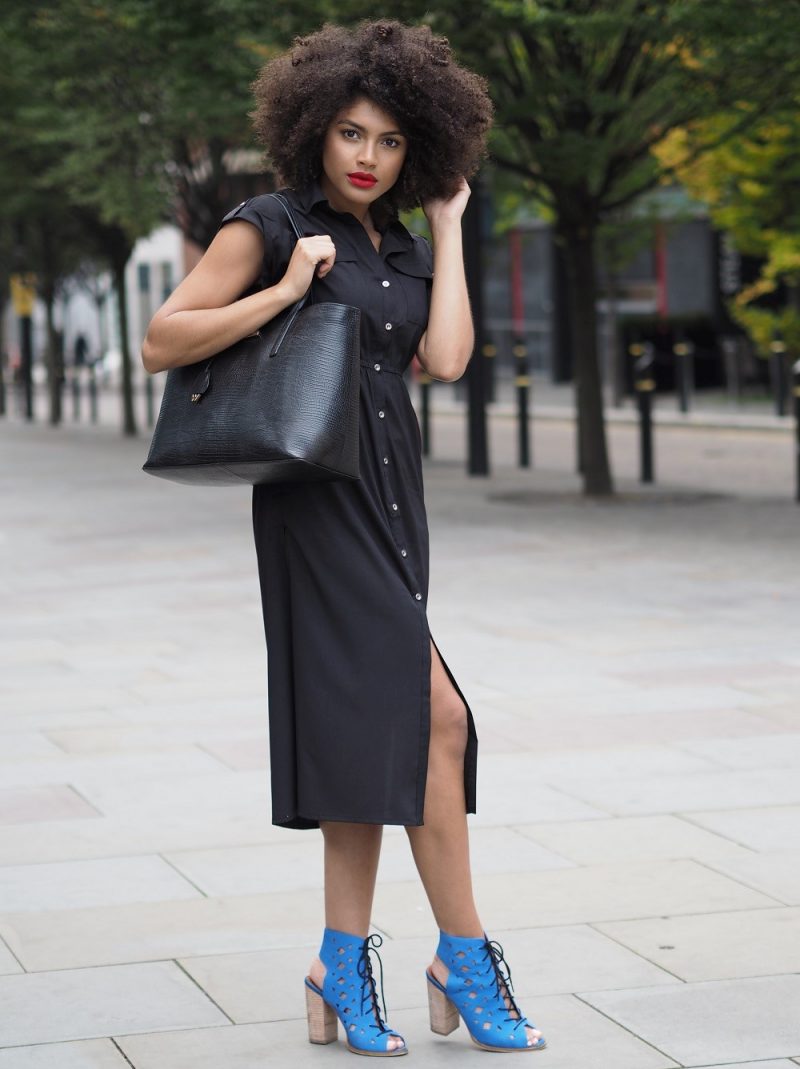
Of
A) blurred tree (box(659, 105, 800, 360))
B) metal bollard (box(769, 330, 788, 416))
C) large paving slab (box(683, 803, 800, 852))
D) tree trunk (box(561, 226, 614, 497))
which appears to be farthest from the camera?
metal bollard (box(769, 330, 788, 416))

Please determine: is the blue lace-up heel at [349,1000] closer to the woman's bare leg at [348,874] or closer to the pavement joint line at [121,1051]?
the woman's bare leg at [348,874]

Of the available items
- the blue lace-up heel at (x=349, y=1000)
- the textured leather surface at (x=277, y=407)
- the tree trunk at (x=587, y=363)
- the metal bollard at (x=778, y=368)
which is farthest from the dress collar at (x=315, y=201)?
the metal bollard at (x=778, y=368)

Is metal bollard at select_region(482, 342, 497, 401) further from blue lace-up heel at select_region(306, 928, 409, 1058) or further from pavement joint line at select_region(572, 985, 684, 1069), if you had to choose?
blue lace-up heel at select_region(306, 928, 409, 1058)

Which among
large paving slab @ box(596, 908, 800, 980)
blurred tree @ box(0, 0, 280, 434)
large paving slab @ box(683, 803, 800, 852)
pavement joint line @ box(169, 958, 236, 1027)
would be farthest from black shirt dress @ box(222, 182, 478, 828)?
blurred tree @ box(0, 0, 280, 434)

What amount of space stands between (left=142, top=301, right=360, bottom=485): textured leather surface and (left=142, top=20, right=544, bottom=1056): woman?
0.18 ft

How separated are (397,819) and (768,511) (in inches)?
427

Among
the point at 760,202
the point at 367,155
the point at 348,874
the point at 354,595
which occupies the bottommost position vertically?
the point at 348,874

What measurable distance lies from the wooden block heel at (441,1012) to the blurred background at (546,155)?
5.52 feet

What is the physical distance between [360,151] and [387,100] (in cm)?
11

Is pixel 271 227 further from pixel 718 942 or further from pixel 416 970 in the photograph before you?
pixel 718 942

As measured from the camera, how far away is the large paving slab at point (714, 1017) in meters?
3.73

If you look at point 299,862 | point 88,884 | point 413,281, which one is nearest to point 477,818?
point 299,862

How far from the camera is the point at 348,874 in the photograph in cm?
381

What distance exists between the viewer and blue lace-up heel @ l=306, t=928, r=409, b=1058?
3744 millimetres
